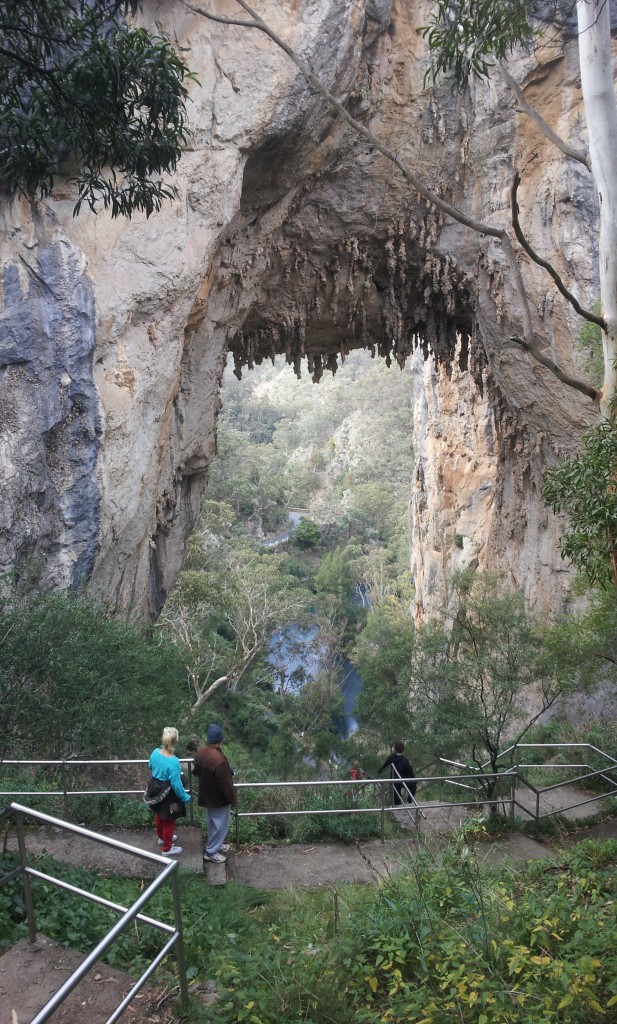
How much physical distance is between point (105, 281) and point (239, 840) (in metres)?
6.73

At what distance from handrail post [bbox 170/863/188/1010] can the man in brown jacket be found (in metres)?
2.10

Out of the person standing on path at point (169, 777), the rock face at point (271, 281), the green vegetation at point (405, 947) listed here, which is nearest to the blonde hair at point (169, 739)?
the person standing on path at point (169, 777)

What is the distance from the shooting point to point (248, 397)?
6053cm

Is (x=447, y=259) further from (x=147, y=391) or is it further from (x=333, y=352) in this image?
(x=147, y=391)

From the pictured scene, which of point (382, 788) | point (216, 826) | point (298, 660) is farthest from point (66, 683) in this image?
point (298, 660)

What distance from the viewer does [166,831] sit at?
5.07 metres

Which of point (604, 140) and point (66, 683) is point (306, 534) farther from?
point (604, 140)

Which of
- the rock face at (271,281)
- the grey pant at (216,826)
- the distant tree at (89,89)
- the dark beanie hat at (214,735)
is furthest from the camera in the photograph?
the rock face at (271,281)

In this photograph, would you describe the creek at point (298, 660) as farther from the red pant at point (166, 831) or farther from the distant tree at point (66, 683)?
the red pant at point (166, 831)

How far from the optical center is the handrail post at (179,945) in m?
2.83

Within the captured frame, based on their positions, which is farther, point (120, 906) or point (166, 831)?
point (166, 831)

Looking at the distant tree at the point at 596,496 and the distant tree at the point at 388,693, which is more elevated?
the distant tree at the point at 596,496

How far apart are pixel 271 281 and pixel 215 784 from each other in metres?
10.9

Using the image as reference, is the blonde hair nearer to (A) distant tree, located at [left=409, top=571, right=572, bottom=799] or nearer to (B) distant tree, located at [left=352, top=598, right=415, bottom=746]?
(A) distant tree, located at [left=409, top=571, right=572, bottom=799]
